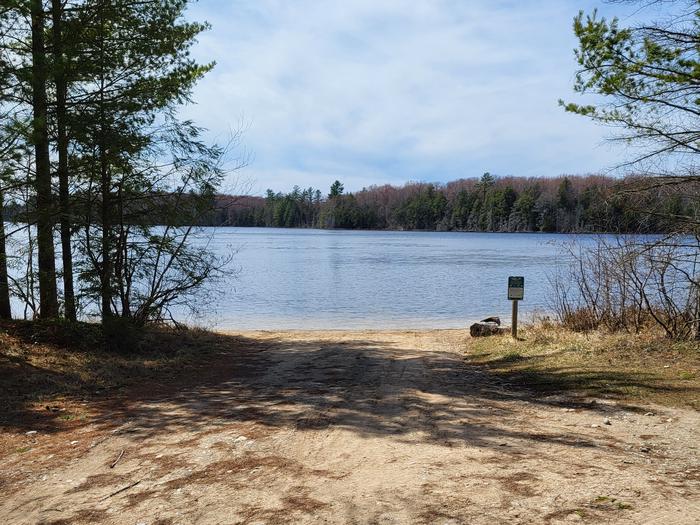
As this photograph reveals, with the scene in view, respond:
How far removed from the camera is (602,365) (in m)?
8.71

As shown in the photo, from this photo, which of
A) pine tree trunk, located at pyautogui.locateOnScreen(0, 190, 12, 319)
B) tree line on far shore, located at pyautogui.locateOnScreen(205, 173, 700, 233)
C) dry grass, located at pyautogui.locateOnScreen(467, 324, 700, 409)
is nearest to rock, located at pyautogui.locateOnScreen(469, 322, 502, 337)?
dry grass, located at pyautogui.locateOnScreen(467, 324, 700, 409)

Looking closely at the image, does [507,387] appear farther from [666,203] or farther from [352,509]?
[352,509]

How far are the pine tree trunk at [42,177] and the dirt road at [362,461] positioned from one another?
4218 mm

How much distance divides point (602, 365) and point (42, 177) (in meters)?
9.76

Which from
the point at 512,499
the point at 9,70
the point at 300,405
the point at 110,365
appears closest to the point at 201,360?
the point at 110,365

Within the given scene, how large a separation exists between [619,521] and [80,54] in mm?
10427

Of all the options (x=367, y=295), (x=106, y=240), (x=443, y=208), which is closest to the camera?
(x=106, y=240)

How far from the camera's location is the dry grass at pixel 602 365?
7.02m

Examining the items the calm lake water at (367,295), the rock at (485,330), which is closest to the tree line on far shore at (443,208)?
the calm lake water at (367,295)

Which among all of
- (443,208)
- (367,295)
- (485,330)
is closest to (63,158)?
(485,330)

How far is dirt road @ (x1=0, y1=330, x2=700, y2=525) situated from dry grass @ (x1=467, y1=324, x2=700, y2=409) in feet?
1.91

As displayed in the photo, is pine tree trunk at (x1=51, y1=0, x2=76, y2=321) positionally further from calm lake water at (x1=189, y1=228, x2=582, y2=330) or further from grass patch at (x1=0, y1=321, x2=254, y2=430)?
calm lake water at (x1=189, y1=228, x2=582, y2=330)

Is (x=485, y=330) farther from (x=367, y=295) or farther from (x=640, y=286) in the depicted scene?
(x=367, y=295)

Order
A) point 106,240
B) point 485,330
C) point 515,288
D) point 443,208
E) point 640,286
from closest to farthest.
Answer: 1. point 106,240
2. point 640,286
3. point 515,288
4. point 485,330
5. point 443,208
